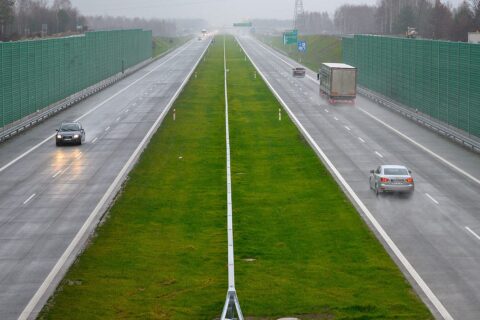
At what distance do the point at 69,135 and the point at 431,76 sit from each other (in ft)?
101

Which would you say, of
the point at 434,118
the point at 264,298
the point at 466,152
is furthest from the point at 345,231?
the point at 434,118

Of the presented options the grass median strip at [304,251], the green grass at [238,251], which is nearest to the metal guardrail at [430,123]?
the grass median strip at [304,251]

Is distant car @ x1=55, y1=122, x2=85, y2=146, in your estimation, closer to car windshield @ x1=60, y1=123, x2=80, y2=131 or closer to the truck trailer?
car windshield @ x1=60, y1=123, x2=80, y2=131

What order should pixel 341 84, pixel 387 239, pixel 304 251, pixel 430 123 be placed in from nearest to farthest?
pixel 304 251 → pixel 387 239 → pixel 430 123 → pixel 341 84

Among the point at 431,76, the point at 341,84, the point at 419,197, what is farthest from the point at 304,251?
the point at 341,84

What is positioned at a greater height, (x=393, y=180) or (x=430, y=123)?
(x=430, y=123)

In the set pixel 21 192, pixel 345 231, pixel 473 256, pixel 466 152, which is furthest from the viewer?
pixel 466 152

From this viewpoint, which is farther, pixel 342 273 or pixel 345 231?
pixel 345 231

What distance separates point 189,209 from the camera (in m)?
38.0

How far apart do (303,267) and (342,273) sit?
1.38 metres

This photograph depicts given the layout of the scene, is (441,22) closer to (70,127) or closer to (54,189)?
(70,127)

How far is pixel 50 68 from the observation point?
87.2 m

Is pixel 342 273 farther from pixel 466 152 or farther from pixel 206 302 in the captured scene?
pixel 466 152

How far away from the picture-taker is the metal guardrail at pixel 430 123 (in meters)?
57.2
